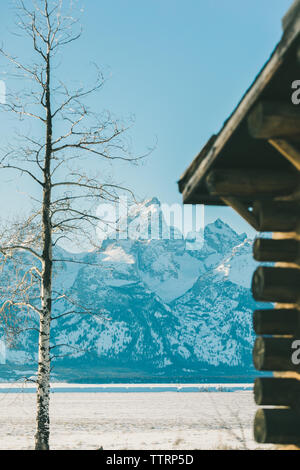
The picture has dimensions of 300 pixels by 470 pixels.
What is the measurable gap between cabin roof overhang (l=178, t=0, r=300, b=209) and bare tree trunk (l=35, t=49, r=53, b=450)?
21.0 ft

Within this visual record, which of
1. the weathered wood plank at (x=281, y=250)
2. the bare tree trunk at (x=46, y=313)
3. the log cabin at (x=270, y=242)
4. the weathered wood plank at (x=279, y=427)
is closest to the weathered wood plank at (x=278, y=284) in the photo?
the log cabin at (x=270, y=242)

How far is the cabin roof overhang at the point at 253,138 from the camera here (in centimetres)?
498

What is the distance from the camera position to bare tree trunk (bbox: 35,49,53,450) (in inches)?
540

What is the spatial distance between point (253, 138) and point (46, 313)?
842 cm

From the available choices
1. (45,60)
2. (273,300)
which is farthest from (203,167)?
(45,60)

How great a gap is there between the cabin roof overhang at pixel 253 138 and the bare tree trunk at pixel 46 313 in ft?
21.0

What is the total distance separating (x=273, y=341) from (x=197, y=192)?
7.98 feet

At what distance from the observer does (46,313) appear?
557 inches

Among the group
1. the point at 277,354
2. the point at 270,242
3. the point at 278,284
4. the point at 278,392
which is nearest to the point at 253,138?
the point at 270,242

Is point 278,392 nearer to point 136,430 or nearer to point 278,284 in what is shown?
point 278,284

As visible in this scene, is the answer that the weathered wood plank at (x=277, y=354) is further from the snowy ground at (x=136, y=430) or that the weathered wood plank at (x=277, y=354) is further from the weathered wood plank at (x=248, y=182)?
the snowy ground at (x=136, y=430)

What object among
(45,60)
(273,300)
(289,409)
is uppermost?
(45,60)
